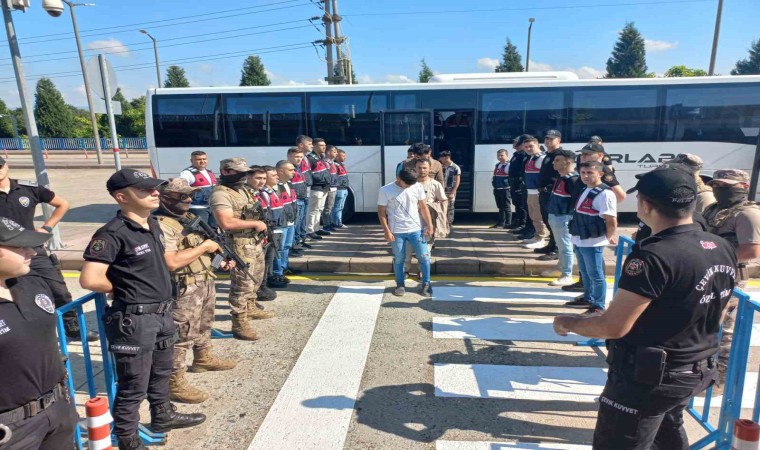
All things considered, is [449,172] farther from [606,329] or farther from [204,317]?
[606,329]

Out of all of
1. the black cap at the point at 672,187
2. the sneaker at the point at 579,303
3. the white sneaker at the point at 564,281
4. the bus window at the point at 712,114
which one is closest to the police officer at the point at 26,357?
the black cap at the point at 672,187

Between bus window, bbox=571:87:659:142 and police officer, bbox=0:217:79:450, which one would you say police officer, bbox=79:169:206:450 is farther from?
bus window, bbox=571:87:659:142

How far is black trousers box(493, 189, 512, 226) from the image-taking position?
9.65m

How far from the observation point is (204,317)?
4035 millimetres

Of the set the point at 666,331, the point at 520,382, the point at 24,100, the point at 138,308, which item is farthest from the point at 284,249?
the point at 666,331

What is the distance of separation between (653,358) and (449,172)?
709cm

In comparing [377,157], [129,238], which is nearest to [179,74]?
[377,157]

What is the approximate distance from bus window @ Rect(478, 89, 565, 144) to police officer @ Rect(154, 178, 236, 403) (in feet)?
25.0

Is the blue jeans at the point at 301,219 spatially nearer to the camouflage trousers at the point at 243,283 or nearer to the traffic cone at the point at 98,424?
the camouflage trousers at the point at 243,283

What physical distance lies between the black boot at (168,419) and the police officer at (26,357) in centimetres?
116

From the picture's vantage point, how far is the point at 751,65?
185 feet

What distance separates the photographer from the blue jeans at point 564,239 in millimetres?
6223

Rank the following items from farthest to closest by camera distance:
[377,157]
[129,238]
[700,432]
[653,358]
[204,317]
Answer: [377,157] → [204,317] → [700,432] → [129,238] → [653,358]

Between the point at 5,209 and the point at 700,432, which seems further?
the point at 5,209
